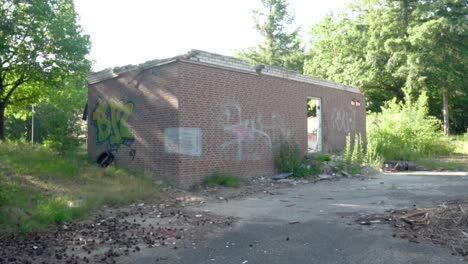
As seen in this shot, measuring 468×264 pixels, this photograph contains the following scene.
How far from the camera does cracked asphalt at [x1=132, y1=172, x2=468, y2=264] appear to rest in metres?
5.64

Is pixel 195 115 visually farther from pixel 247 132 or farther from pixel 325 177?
pixel 325 177

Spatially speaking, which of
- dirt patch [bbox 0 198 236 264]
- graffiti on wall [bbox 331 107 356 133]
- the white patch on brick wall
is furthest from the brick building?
dirt patch [bbox 0 198 236 264]

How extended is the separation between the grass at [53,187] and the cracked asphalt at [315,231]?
2478mm

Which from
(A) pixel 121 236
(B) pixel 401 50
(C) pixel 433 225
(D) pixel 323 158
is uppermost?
(B) pixel 401 50

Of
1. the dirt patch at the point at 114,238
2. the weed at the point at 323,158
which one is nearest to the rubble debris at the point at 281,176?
the weed at the point at 323,158

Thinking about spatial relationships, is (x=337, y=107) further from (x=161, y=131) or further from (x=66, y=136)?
(x=66, y=136)

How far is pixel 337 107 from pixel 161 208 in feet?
40.6

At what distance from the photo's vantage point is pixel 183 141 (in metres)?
12.4

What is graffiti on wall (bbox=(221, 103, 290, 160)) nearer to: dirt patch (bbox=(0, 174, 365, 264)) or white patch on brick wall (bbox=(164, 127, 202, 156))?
white patch on brick wall (bbox=(164, 127, 202, 156))

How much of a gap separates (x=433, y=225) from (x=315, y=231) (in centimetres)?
195

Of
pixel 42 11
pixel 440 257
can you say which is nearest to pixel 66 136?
pixel 42 11

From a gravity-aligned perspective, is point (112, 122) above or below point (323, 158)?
above

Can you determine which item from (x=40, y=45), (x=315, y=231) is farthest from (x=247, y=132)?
(x=40, y=45)

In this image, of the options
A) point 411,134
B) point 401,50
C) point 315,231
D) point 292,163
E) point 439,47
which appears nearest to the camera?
point 315,231
